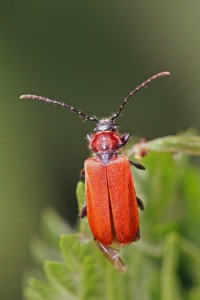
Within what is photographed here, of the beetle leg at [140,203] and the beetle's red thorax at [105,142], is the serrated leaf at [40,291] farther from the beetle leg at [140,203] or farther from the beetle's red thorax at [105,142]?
the beetle's red thorax at [105,142]

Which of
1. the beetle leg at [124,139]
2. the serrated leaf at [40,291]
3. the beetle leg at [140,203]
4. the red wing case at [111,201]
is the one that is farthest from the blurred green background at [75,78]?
the serrated leaf at [40,291]

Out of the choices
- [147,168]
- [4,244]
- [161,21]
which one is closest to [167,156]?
[147,168]

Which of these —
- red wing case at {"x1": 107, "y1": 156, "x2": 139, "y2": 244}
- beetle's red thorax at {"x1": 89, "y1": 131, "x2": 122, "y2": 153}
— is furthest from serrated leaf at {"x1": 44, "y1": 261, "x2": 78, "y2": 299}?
beetle's red thorax at {"x1": 89, "y1": 131, "x2": 122, "y2": 153}

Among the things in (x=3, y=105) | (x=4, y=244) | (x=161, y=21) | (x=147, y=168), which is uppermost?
(x=161, y=21)

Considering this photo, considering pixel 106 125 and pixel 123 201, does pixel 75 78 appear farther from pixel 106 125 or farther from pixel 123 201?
pixel 123 201

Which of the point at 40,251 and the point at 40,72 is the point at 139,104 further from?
the point at 40,251

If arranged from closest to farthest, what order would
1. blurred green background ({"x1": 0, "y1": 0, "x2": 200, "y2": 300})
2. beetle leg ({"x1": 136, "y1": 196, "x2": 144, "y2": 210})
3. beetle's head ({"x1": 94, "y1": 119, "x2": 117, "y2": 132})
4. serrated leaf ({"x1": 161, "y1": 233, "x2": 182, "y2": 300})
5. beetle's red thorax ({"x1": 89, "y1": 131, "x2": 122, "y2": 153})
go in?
1. serrated leaf ({"x1": 161, "y1": 233, "x2": 182, "y2": 300})
2. beetle leg ({"x1": 136, "y1": 196, "x2": 144, "y2": 210})
3. beetle's red thorax ({"x1": 89, "y1": 131, "x2": 122, "y2": 153})
4. beetle's head ({"x1": 94, "y1": 119, "x2": 117, "y2": 132})
5. blurred green background ({"x1": 0, "y1": 0, "x2": 200, "y2": 300})

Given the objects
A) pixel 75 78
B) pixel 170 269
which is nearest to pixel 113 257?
pixel 170 269

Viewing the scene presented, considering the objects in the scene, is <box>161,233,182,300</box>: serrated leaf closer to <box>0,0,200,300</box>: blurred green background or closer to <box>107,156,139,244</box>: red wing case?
<box>107,156,139,244</box>: red wing case
